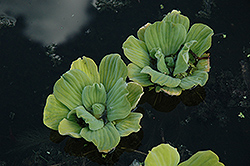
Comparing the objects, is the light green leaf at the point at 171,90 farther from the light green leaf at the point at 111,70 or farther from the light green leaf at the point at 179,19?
the light green leaf at the point at 179,19

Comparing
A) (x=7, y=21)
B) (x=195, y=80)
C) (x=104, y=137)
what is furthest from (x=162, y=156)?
(x=7, y=21)

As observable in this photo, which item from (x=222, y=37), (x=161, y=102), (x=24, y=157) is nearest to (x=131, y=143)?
(x=161, y=102)

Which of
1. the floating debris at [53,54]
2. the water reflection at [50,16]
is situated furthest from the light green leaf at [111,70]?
the water reflection at [50,16]

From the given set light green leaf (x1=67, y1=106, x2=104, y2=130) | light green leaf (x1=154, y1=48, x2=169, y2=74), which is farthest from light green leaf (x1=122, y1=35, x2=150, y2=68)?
light green leaf (x1=67, y1=106, x2=104, y2=130)

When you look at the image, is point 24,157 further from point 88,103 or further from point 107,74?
point 107,74

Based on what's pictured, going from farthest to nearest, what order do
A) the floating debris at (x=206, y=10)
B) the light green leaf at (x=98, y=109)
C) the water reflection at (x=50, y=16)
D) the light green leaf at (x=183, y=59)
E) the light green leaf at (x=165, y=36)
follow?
1. the floating debris at (x=206, y=10)
2. the water reflection at (x=50, y=16)
3. the light green leaf at (x=165, y=36)
4. the light green leaf at (x=183, y=59)
5. the light green leaf at (x=98, y=109)
